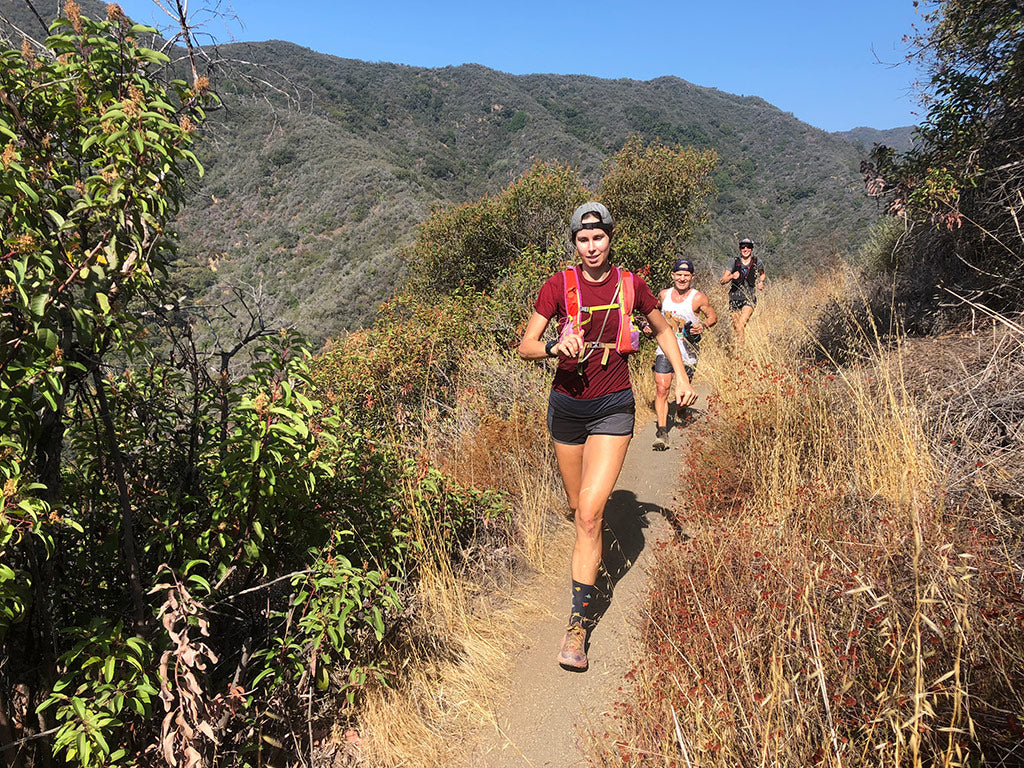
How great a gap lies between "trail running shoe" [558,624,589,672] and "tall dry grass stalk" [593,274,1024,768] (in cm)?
31

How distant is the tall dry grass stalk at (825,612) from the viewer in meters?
1.60

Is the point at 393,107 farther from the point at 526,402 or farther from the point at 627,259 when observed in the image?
the point at 526,402

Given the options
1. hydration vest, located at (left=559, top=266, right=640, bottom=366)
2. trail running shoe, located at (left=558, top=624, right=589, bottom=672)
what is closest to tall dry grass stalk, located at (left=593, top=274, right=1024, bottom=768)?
trail running shoe, located at (left=558, top=624, right=589, bottom=672)

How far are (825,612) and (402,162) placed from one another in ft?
173

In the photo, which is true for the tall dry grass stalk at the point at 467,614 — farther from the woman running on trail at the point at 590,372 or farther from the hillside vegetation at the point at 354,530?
the woman running on trail at the point at 590,372

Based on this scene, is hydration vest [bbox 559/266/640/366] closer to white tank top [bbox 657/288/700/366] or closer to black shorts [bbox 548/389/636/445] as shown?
black shorts [bbox 548/389/636/445]

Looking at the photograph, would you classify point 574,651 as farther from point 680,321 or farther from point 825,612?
point 680,321

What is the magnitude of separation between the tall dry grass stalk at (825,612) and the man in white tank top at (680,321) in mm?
860

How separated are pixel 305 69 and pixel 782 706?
8729 cm

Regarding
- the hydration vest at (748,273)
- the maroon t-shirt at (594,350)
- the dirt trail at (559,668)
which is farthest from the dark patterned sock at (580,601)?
the hydration vest at (748,273)

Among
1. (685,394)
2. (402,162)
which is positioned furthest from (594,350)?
(402,162)

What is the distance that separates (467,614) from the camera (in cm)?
304

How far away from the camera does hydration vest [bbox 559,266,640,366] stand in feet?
9.08

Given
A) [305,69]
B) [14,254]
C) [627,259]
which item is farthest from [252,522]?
[305,69]
